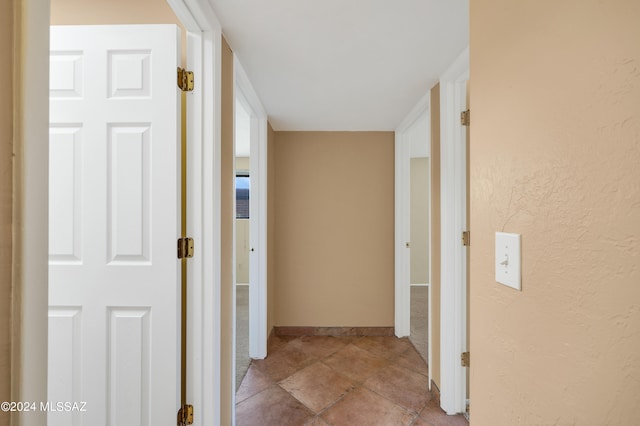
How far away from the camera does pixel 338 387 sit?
2.14 m

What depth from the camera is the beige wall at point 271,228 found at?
282 cm

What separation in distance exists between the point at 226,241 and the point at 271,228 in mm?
1426

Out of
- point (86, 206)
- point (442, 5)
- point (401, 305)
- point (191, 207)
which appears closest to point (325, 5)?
point (442, 5)

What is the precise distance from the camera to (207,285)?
4.38ft

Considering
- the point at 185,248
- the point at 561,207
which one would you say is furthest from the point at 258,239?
the point at 561,207

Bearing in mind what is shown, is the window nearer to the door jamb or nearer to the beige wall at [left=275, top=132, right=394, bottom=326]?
the beige wall at [left=275, top=132, right=394, bottom=326]

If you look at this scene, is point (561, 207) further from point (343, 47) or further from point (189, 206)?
point (343, 47)

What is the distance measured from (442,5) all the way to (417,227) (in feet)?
14.4

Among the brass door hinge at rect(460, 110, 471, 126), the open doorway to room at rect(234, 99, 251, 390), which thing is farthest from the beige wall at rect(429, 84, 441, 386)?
the open doorway to room at rect(234, 99, 251, 390)

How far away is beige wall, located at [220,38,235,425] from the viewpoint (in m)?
1.52

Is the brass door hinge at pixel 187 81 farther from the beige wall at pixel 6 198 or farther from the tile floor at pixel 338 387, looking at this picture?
the tile floor at pixel 338 387

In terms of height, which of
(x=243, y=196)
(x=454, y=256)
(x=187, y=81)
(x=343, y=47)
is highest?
(x=343, y=47)

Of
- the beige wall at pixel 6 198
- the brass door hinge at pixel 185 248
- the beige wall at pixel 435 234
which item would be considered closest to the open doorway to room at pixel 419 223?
the beige wall at pixel 435 234

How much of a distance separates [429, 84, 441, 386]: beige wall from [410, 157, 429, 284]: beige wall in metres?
3.28
